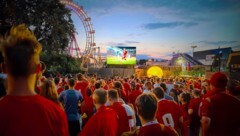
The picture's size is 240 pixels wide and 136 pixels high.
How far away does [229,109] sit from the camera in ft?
15.7

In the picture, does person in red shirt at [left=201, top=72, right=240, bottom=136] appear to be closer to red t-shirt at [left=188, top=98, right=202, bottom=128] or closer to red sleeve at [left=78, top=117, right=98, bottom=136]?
red sleeve at [left=78, top=117, right=98, bottom=136]

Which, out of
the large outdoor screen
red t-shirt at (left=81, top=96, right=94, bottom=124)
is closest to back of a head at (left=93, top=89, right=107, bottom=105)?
red t-shirt at (left=81, top=96, right=94, bottom=124)

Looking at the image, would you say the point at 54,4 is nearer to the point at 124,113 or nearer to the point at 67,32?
the point at 67,32

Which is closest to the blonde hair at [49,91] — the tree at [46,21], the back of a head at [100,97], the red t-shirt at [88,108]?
the back of a head at [100,97]

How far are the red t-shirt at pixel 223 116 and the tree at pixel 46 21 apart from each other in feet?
85.0

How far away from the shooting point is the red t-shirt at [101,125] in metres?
4.29

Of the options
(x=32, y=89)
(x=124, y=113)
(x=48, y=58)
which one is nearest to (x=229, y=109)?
(x=124, y=113)

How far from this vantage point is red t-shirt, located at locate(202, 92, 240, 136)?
15.6 ft

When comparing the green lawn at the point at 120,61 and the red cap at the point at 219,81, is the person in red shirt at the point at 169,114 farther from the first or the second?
the green lawn at the point at 120,61

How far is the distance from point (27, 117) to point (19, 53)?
49 cm

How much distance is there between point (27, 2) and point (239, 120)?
28603 mm

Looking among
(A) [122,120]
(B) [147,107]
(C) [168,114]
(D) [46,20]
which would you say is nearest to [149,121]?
(B) [147,107]

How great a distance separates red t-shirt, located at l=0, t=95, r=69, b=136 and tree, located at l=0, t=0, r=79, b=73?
89.7 ft

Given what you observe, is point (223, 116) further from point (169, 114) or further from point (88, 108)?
point (88, 108)
